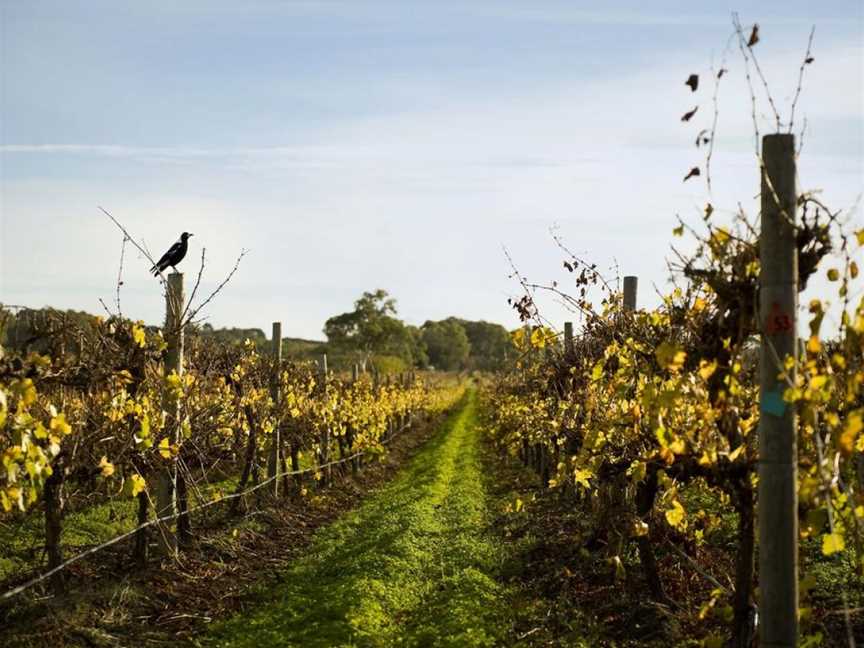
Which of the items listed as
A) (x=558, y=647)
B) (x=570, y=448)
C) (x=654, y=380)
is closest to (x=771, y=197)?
(x=654, y=380)

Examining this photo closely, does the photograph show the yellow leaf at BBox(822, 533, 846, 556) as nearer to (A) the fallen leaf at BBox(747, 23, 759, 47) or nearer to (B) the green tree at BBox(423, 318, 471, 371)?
(A) the fallen leaf at BBox(747, 23, 759, 47)

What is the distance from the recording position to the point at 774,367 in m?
3.84

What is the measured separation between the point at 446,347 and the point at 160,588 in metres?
105

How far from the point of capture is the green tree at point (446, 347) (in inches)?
4395

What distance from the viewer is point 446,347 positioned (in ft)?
371

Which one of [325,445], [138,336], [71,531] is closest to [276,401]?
[325,445]

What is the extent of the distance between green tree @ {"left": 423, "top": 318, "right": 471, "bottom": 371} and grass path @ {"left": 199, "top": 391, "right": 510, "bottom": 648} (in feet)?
318

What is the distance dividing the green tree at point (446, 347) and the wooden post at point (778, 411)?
105m

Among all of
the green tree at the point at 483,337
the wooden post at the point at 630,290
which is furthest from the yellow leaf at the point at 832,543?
the green tree at the point at 483,337

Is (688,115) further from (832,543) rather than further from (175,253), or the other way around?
(175,253)

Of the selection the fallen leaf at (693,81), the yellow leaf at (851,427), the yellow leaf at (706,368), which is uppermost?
the fallen leaf at (693,81)

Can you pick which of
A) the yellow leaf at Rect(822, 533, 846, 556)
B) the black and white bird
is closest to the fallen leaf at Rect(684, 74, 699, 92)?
the yellow leaf at Rect(822, 533, 846, 556)

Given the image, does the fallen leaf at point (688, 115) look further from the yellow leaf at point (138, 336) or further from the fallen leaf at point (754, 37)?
the yellow leaf at point (138, 336)

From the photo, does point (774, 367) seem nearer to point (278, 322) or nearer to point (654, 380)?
point (654, 380)
